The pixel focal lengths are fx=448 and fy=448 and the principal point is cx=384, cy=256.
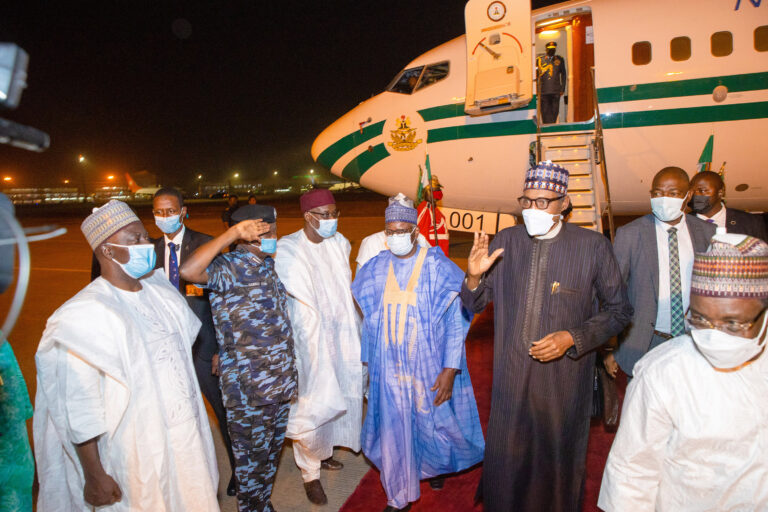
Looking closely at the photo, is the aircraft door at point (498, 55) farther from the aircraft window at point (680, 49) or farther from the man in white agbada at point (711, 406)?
the man in white agbada at point (711, 406)

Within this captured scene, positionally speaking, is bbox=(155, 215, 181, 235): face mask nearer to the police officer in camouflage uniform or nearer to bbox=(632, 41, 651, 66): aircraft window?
the police officer in camouflage uniform

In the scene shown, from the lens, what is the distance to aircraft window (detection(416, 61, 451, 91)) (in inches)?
325

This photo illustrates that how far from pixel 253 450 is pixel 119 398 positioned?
0.95m

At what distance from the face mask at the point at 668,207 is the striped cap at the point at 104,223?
134 inches

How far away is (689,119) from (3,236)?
8.31m

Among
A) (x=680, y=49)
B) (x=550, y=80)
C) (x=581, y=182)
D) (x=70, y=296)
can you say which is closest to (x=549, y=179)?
(x=581, y=182)

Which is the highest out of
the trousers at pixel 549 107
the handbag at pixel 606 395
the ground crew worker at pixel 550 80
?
the ground crew worker at pixel 550 80

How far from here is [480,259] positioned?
2553mm

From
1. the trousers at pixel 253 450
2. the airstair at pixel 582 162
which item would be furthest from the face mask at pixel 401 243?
the airstair at pixel 582 162

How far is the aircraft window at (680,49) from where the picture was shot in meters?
6.83

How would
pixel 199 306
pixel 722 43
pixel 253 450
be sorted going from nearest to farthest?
pixel 253 450
pixel 199 306
pixel 722 43

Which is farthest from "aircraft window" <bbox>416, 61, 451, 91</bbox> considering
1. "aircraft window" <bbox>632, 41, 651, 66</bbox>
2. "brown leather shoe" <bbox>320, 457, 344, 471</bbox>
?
"brown leather shoe" <bbox>320, 457, 344, 471</bbox>

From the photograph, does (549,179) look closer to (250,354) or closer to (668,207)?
(668,207)

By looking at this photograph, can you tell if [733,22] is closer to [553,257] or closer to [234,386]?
[553,257]
